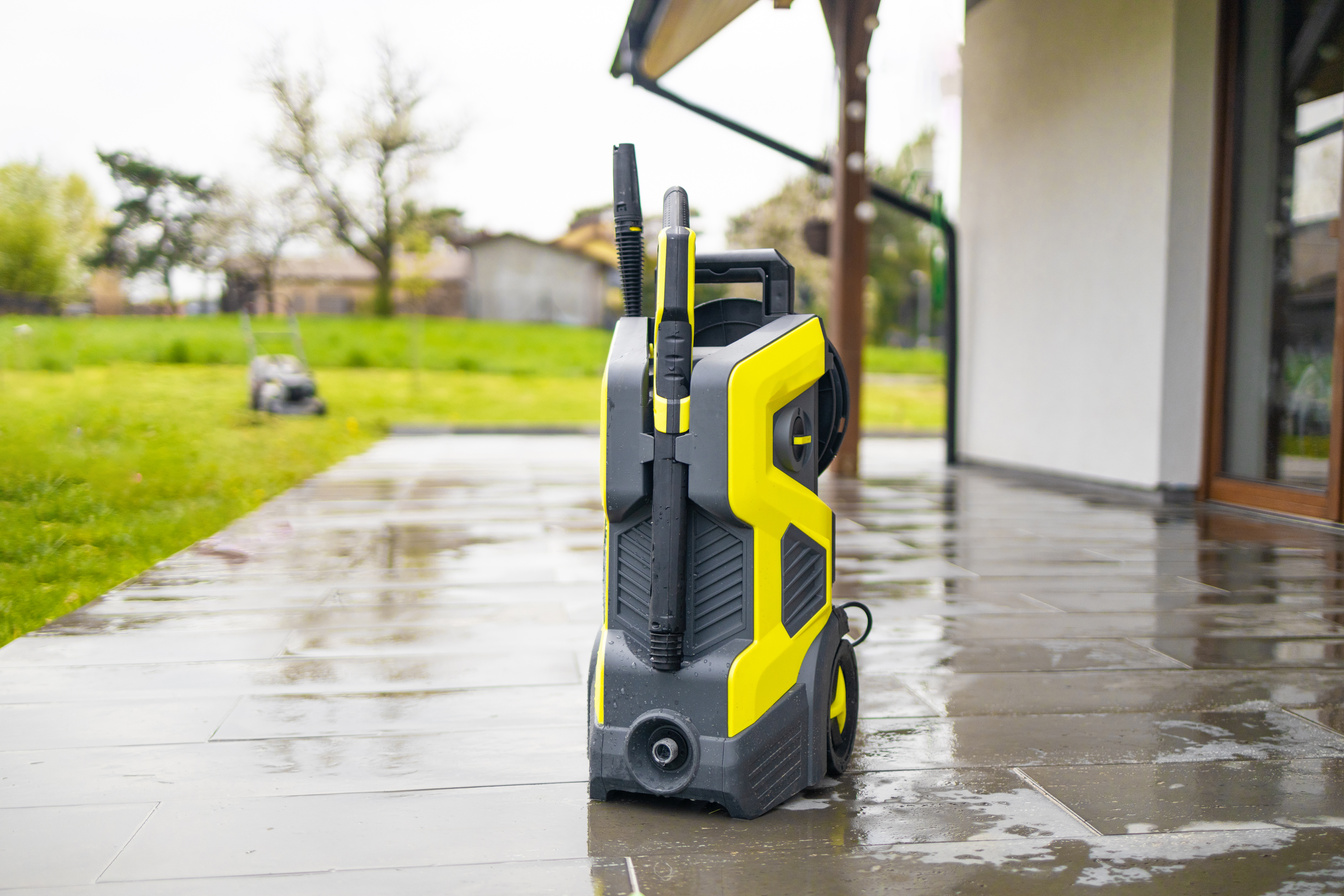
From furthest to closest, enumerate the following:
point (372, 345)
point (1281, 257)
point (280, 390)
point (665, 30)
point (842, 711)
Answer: point (372, 345) < point (280, 390) < point (665, 30) < point (1281, 257) < point (842, 711)

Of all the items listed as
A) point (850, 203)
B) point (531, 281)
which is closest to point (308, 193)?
point (850, 203)

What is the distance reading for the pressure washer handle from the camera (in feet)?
8.05

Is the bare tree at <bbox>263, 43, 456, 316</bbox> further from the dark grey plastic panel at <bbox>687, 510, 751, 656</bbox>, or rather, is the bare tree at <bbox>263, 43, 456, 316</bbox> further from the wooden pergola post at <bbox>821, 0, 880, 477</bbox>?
the dark grey plastic panel at <bbox>687, 510, 751, 656</bbox>

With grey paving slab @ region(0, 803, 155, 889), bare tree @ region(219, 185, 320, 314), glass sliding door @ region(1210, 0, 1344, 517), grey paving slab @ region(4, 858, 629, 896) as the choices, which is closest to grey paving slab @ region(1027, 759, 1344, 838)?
grey paving slab @ region(4, 858, 629, 896)

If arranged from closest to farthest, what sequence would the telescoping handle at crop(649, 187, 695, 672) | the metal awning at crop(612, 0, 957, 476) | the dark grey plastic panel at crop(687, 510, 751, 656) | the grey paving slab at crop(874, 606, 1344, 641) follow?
the telescoping handle at crop(649, 187, 695, 672) < the dark grey plastic panel at crop(687, 510, 751, 656) < the grey paving slab at crop(874, 606, 1344, 641) < the metal awning at crop(612, 0, 957, 476)

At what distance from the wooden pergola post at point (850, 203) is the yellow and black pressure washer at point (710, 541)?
8120 mm

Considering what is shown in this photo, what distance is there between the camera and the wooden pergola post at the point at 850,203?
34.8ft

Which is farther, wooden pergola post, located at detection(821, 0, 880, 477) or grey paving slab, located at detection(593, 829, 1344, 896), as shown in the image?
wooden pergola post, located at detection(821, 0, 880, 477)

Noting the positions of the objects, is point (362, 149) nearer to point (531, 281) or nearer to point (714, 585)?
point (531, 281)

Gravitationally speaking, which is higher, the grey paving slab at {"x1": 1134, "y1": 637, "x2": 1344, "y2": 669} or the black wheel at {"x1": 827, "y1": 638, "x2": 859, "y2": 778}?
the black wheel at {"x1": 827, "y1": 638, "x2": 859, "y2": 778}

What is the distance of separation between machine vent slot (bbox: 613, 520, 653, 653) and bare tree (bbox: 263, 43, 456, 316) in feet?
78.6

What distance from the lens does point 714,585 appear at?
2.52 meters

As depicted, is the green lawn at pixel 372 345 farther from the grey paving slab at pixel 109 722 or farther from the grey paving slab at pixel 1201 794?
the grey paving slab at pixel 1201 794

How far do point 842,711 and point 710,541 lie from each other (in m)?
0.63
